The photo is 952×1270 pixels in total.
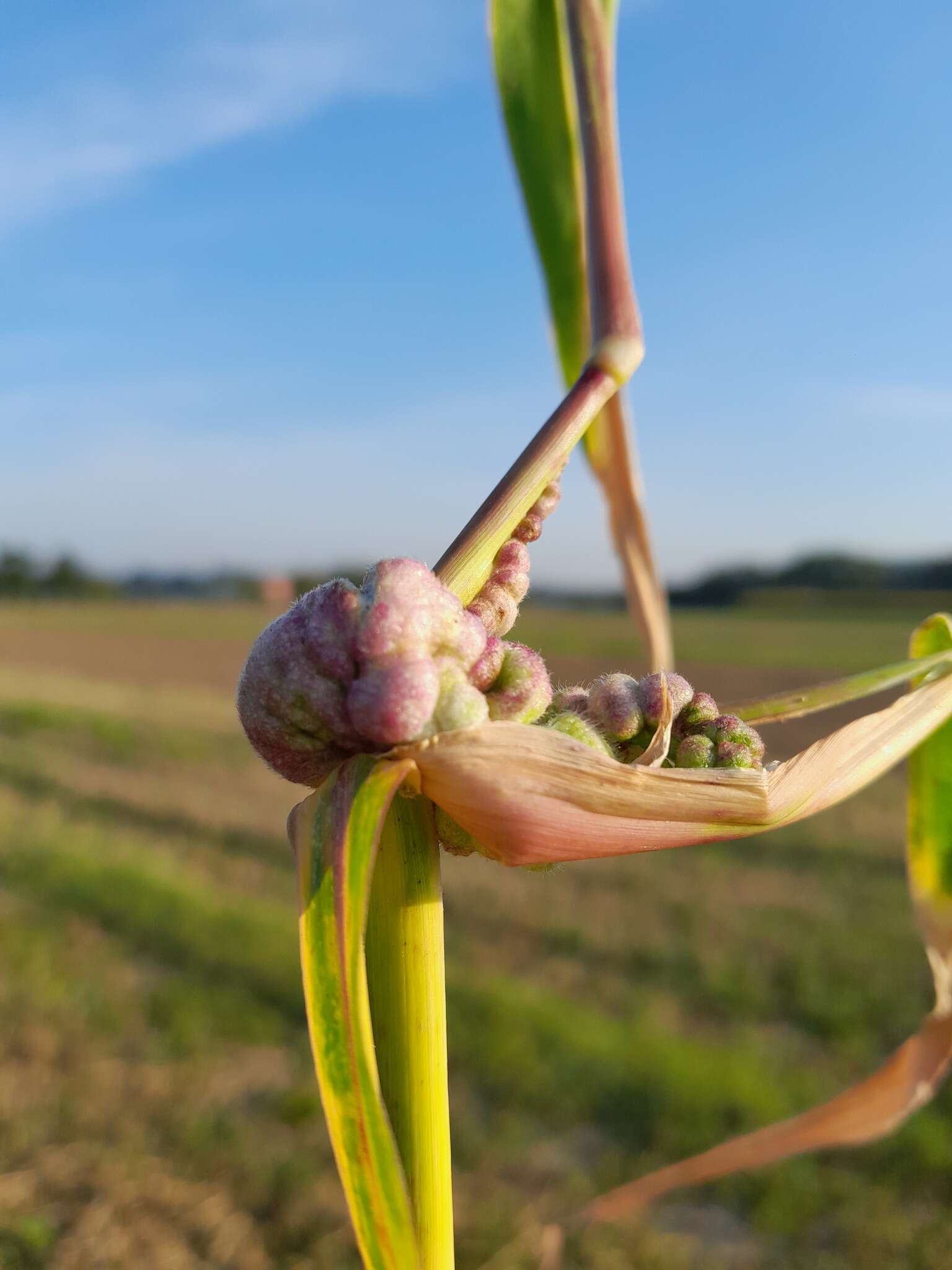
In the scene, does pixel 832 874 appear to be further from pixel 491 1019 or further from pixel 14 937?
pixel 14 937

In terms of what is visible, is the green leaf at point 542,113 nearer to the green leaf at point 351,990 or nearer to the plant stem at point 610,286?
the plant stem at point 610,286

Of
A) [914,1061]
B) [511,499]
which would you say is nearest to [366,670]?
[511,499]

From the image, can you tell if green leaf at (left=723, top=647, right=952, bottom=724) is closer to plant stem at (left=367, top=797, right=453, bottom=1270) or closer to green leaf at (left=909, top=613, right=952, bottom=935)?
plant stem at (left=367, top=797, right=453, bottom=1270)

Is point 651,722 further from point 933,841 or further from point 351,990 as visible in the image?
point 933,841

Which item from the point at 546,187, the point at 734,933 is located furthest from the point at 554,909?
the point at 546,187

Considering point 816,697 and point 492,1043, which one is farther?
point 492,1043
